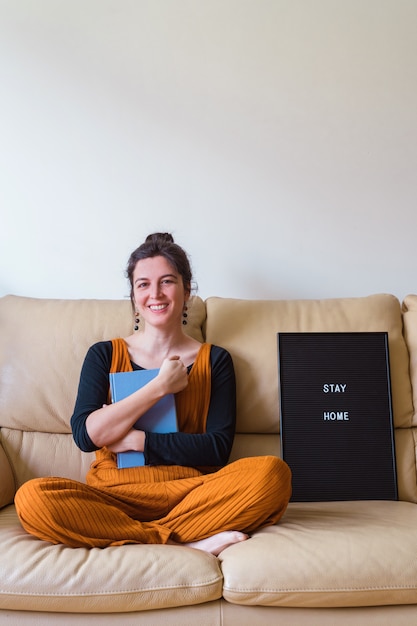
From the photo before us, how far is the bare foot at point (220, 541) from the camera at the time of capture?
1622 millimetres

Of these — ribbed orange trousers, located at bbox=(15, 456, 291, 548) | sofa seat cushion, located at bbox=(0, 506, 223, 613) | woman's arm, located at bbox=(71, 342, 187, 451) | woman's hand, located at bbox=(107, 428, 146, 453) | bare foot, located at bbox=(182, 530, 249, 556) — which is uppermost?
woman's arm, located at bbox=(71, 342, 187, 451)

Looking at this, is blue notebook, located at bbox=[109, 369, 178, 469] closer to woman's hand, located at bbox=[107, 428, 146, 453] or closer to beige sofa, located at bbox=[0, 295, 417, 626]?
woman's hand, located at bbox=[107, 428, 146, 453]

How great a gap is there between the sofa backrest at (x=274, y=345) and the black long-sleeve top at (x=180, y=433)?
0.38 feet

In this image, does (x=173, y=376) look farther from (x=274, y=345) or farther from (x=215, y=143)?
(x=215, y=143)

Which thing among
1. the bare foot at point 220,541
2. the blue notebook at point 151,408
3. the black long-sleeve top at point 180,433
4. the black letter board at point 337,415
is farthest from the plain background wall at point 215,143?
the bare foot at point 220,541

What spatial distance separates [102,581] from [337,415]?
1006 millimetres

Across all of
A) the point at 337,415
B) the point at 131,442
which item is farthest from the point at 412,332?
the point at 131,442

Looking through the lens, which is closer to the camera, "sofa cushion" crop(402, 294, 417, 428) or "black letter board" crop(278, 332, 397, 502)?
"black letter board" crop(278, 332, 397, 502)

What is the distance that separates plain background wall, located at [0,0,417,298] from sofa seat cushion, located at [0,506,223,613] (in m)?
1.28

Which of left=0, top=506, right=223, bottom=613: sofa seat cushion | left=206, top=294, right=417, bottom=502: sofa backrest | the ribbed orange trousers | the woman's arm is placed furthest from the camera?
left=206, top=294, right=417, bottom=502: sofa backrest

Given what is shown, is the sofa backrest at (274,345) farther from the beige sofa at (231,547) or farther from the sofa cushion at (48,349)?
the sofa cushion at (48,349)

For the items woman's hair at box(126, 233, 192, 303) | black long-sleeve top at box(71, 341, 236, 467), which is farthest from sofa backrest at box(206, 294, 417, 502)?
woman's hair at box(126, 233, 192, 303)

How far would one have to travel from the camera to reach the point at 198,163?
2611 millimetres

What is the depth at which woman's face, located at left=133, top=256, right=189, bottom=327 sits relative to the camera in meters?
2.06
